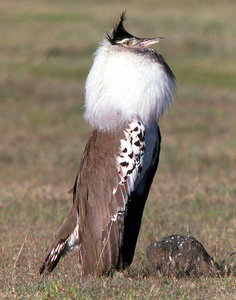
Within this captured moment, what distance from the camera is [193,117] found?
56.0 ft

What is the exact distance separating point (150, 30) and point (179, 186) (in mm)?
20408

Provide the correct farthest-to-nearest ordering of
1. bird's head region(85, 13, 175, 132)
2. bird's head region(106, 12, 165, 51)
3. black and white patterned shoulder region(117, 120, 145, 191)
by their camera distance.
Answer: bird's head region(106, 12, 165, 51), bird's head region(85, 13, 175, 132), black and white patterned shoulder region(117, 120, 145, 191)

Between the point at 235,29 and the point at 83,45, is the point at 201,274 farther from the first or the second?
the point at 235,29

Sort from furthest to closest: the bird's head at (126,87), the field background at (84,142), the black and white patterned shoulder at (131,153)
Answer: the bird's head at (126,87) → the black and white patterned shoulder at (131,153) → the field background at (84,142)

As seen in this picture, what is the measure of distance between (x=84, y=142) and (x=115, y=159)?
9512 millimetres

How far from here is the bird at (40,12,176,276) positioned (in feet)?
19.3

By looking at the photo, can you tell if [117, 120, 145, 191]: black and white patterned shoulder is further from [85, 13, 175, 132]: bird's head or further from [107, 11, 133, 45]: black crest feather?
[107, 11, 133, 45]: black crest feather

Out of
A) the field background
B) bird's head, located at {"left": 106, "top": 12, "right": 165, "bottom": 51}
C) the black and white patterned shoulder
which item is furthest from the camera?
bird's head, located at {"left": 106, "top": 12, "right": 165, "bottom": 51}

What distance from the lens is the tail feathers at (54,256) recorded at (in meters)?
6.00

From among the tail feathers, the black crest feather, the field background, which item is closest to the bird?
the tail feathers

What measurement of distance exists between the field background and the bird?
265mm

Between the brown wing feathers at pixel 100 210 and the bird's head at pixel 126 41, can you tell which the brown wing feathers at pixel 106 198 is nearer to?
the brown wing feathers at pixel 100 210

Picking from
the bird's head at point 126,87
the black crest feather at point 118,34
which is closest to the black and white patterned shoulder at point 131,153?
the bird's head at point 126,87

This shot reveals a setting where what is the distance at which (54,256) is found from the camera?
6043 mm
